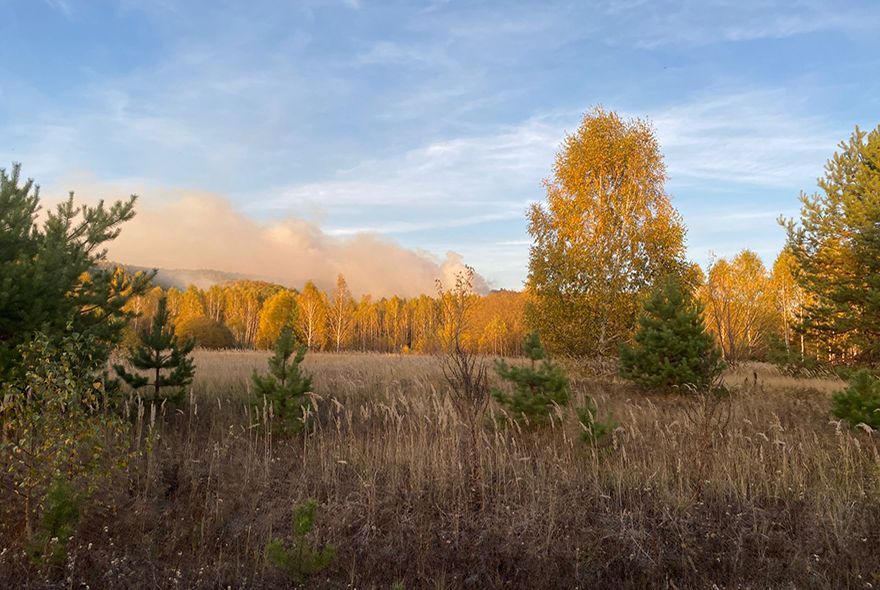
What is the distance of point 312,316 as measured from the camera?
50.9 m

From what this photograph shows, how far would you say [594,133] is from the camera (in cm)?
1647

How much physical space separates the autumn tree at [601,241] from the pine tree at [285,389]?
31.2ft

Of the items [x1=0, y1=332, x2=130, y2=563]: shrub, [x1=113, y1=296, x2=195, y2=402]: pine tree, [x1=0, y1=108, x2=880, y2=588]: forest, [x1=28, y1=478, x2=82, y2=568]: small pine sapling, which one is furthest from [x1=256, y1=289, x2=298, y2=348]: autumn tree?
[x1=28, y1=478, x2=82, y2=568]: small pine sapling

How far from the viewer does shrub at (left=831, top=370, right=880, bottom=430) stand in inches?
292

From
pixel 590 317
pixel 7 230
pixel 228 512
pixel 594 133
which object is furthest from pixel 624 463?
pixel 594 133

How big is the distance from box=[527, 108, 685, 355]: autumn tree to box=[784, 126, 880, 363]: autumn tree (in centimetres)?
469

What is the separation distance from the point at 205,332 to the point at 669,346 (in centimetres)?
3428

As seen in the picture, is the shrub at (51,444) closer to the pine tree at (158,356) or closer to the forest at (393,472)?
the forest at (393,472)

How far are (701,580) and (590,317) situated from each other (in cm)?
1180

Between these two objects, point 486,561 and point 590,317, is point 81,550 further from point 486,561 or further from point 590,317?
point 590,317

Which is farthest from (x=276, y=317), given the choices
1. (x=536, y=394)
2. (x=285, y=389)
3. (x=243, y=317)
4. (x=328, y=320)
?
(x=536, y=394)

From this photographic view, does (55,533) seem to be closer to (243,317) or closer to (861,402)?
(861,402)

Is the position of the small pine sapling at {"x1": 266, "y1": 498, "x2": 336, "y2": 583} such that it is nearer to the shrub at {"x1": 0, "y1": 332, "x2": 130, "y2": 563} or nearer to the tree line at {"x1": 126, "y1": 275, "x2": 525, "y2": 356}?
the shrub at {"x1": 0, "y1": 332, "x2": 130, "y2": 563}

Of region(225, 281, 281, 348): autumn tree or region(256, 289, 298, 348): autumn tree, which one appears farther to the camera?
region(225, 281, 281, 348): autumn tree
